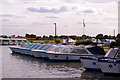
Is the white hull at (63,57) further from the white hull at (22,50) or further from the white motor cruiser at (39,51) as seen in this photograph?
the white hull at (22,50)

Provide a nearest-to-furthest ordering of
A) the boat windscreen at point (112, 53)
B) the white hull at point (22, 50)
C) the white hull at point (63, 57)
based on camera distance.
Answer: the boat windscreen at point (112, 53) < the white hull at point (63, 57) < the white hull at point (22, 50)

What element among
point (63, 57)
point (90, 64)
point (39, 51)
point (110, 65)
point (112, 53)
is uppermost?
point (112, 53)

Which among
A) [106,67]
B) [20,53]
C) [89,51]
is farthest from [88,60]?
[20,53]

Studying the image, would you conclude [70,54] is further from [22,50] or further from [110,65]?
[22,50]

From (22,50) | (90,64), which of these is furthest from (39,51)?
(90,64)

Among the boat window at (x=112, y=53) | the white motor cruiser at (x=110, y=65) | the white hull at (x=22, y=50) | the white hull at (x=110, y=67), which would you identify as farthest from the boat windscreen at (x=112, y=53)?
the white hull at (x=22, y=50)

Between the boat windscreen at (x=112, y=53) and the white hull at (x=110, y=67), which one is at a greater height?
the boat windscreen at (x=112, y=53)

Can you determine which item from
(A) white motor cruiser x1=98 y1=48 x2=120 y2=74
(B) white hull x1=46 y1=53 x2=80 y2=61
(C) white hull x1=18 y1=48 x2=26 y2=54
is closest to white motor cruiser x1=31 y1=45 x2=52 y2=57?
(B) white hull x1=46 y1=53 x2=80 y2=61

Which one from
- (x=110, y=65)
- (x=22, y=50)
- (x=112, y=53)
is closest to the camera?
(x=110, y=65)

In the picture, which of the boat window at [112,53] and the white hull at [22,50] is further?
the white hull at [22,50]

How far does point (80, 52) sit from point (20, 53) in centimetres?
2895

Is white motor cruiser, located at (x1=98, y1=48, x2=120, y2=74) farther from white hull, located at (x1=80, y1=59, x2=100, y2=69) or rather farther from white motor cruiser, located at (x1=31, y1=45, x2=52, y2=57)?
white motor cruiser, located at (x1=31, y1=45, x2=52, y2=57)

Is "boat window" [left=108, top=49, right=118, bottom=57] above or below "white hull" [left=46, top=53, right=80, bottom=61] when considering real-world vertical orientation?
above

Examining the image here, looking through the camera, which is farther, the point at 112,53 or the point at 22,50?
the point at 22,50
